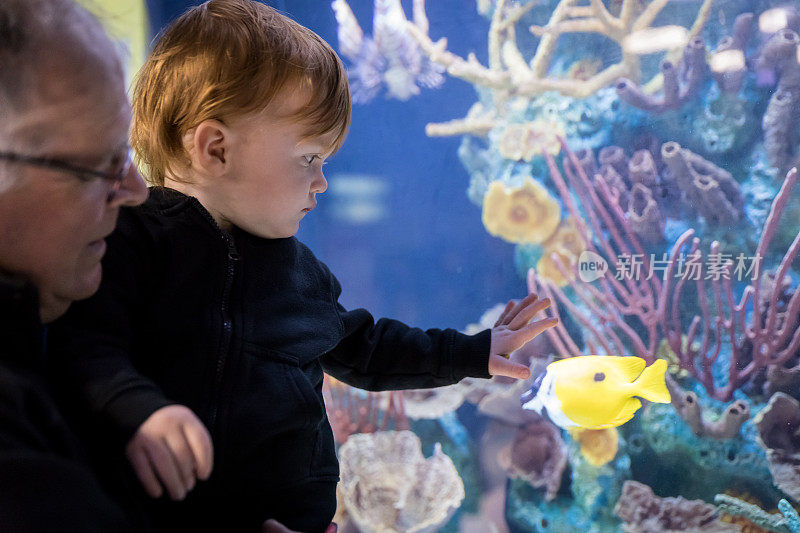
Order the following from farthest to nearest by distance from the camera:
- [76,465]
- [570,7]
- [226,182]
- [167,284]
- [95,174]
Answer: [570,7], [226,182], [167,284], [95,174], [76,465]

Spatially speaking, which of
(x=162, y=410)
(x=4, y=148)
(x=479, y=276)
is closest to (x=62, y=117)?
(x=4, y=148)

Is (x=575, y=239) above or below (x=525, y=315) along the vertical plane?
above

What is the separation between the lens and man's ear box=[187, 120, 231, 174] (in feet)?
3.21

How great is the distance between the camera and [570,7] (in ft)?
7.19

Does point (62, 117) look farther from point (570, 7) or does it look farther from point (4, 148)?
point (570, 7)

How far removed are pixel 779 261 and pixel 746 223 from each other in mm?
153

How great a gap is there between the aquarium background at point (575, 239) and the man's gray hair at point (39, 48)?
5.63 ft

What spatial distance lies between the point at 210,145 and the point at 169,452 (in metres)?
0.56

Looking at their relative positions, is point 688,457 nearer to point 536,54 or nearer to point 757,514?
point 757,514

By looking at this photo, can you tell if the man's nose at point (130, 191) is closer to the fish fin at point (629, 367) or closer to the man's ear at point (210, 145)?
the man's ear at point (210, 145)

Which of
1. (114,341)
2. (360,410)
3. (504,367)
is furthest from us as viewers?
(360,410)

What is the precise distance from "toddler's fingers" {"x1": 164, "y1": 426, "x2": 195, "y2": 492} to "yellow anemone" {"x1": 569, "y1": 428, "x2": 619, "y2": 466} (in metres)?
1.83

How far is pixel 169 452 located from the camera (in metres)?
0.60

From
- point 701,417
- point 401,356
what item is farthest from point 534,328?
point 701,417
